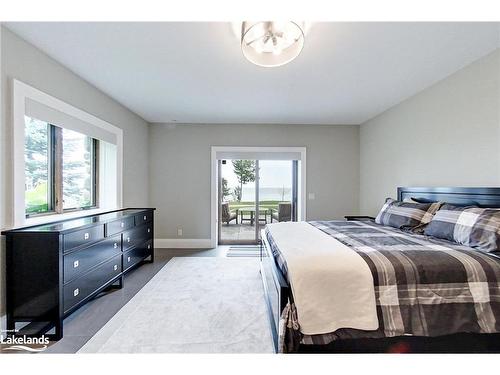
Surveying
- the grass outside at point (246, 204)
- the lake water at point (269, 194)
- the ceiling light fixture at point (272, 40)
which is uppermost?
the ceiling light fixture at point (272, 40)

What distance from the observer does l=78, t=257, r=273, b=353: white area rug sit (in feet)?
6.27

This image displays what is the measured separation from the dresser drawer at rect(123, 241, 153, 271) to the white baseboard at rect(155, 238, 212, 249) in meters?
0.91

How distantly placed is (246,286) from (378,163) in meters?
3.09

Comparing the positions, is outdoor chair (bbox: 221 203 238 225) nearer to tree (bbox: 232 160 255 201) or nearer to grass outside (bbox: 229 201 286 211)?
grass outside (bbox: 229 201 286 211)

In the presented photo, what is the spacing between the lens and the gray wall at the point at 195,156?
16.3 feet

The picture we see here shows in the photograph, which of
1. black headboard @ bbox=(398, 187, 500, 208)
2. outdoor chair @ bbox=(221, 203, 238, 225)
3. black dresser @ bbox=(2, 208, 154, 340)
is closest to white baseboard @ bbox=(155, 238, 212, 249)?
outdoor chair @ bbox=(221, 203, 238, 225)

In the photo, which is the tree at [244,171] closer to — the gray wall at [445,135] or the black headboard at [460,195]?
the gray wall at [445,135]

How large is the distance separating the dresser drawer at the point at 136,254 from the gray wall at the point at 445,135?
3.89 meters

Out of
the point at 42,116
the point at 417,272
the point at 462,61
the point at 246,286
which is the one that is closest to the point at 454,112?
the point at 462,61

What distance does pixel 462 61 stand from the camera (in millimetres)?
2459

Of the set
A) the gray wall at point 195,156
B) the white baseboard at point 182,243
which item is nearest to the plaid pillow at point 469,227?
the gray wall at point 195,156

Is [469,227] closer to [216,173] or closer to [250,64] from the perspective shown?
[250,64]

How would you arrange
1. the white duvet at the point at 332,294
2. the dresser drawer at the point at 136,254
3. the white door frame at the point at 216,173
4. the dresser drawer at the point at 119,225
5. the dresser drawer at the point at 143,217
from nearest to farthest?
the white duvet at the point at 332,294
the dresser drawer at the point at 119,225
the dresser drawer at the point at 136,254
the dresser drawer at the point at 143,217
the white door frame at the point at 216,173
